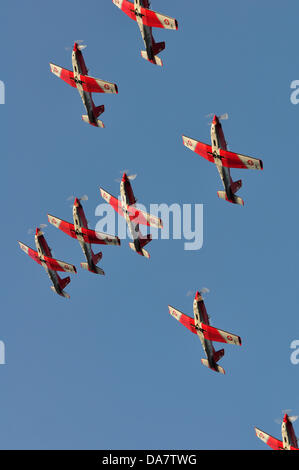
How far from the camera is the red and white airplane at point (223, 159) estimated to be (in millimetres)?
133125

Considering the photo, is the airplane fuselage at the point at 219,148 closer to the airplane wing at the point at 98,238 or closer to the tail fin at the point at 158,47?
the tail fin at the point at 158,47

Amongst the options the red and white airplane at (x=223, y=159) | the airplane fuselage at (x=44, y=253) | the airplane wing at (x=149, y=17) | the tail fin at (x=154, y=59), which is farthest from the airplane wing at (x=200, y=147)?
the airplane fuselage at (x=44, y=253)

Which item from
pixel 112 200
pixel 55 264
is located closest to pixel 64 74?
pixel 112 200

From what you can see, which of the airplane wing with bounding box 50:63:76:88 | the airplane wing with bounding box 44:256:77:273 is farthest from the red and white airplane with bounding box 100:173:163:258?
the airplane wing with bounding box 50:63:76:88

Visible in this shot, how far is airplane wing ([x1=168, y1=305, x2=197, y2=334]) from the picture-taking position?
141 metres

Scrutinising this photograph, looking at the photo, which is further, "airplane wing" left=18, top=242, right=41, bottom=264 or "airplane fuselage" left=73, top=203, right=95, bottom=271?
"airplane wing" left=18, top=242, right=41, bottom=264

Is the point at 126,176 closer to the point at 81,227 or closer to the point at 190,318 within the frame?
the point at 81,227

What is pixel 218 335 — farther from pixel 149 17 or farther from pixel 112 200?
pixel 149 17

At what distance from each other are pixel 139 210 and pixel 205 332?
60.6ft

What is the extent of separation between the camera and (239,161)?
134 m

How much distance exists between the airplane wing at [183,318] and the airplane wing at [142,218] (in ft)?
42.5

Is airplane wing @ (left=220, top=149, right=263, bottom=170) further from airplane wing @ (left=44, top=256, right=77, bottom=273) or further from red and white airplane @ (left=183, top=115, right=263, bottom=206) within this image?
airplane wing @ (left=44, top=256, right=77, bottom=273)

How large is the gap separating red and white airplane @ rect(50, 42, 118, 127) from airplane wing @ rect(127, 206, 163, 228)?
52.0ft
